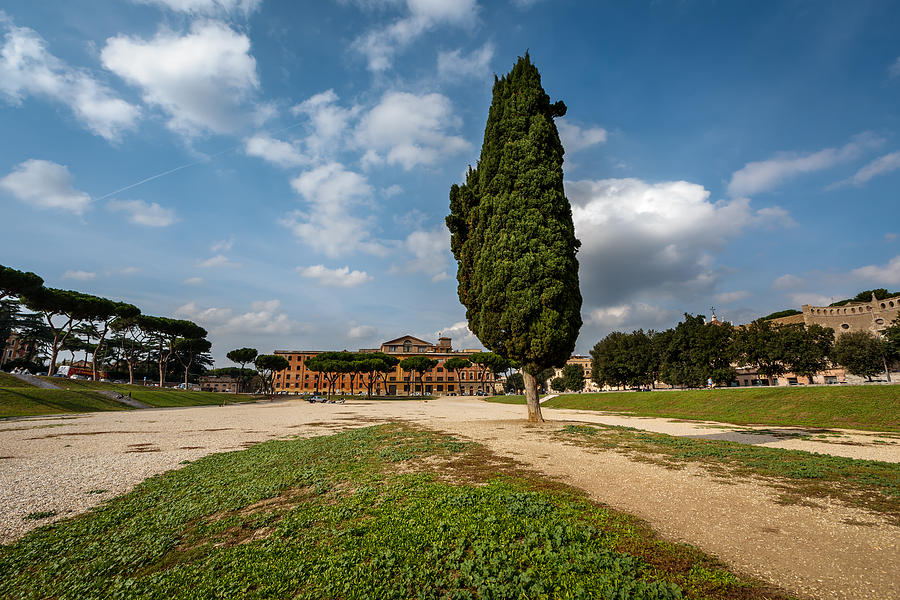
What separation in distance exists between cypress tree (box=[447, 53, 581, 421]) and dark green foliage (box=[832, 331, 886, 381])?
Answer: 52.6 meters

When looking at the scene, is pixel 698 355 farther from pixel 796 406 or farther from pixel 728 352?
pixel 796 406

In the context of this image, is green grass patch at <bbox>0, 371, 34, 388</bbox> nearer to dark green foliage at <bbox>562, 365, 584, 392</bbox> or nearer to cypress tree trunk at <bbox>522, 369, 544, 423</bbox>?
cypress tree trunk at <bbox>522, 369, 544, 423</bbox>

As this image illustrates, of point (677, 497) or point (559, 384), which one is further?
point (559, 384)

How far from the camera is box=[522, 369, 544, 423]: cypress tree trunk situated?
20.9m

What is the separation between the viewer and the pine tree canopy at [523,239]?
65.5ft

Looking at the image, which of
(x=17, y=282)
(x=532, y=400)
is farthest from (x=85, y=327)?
(x=532, y=400)

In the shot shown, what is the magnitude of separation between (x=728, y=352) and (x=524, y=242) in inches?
2047

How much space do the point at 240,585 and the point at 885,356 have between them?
2934 inches

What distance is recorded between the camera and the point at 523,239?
806 inches

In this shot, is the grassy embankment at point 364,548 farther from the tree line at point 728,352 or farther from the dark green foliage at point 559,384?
the dark green foliage at point 559,384

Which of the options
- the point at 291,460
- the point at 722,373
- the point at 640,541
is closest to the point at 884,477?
the point at 640,541

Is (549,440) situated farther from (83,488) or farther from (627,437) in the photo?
(83,488)

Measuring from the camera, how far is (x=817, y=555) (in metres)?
4.76

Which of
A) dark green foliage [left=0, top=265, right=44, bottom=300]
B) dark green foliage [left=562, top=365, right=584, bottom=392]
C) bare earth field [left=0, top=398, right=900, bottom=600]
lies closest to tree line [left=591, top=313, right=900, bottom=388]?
dark green foliage [left=562, top=365, right=584, bottom=392]
